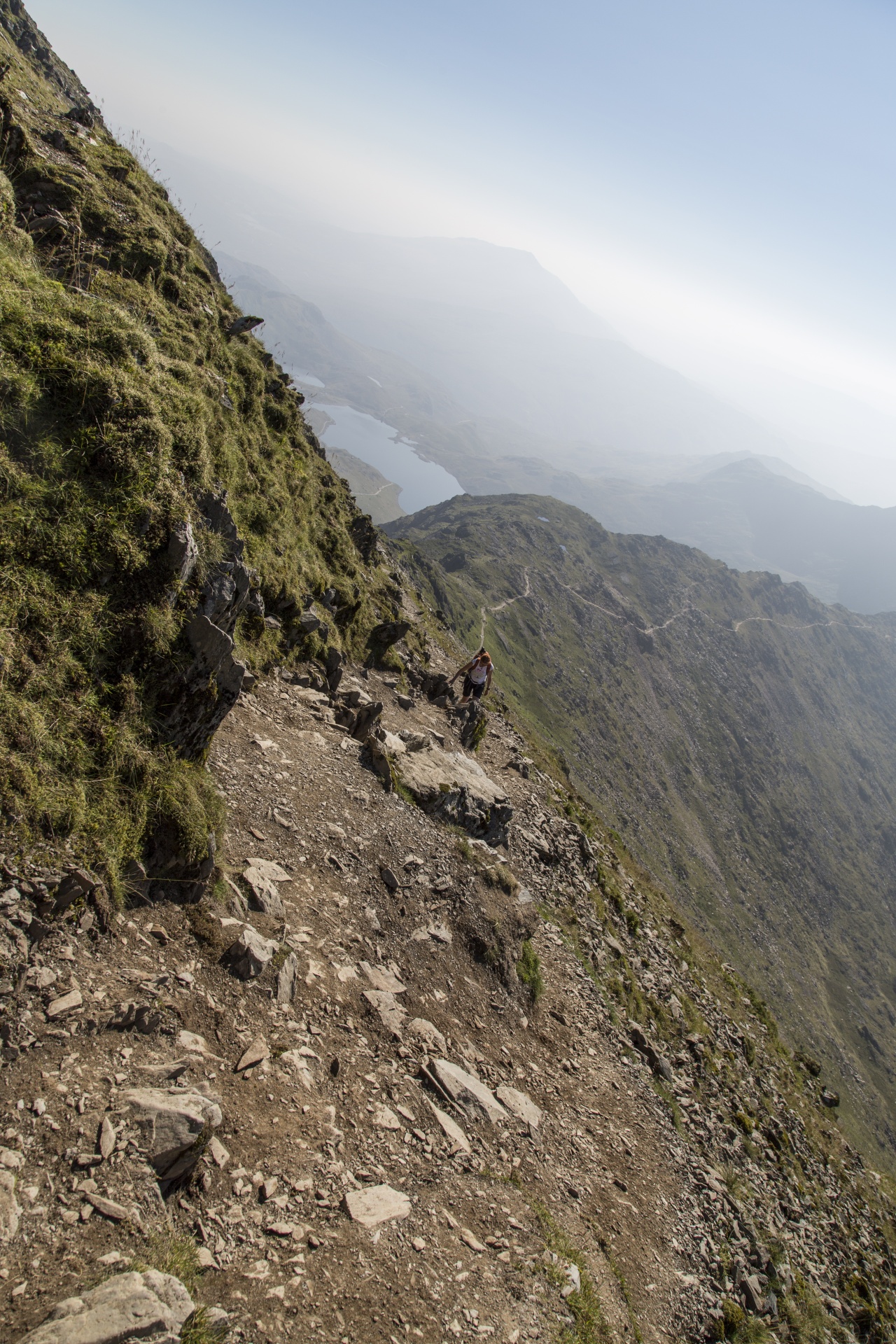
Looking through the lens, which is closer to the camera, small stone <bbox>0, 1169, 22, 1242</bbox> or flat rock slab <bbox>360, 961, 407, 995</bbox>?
small stone <bbox>0, 1169, 22, 1242</bbox>

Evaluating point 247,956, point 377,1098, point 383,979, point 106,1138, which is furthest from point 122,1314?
point 383,979

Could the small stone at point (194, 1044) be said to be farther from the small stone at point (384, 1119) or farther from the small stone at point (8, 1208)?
the small stone at point (384, 1119)

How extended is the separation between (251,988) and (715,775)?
161703 mm

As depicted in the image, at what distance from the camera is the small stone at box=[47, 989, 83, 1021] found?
6301 millimetres

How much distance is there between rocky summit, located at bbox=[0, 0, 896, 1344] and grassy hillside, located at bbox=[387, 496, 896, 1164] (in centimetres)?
8508

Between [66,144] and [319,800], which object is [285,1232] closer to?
[319,800]

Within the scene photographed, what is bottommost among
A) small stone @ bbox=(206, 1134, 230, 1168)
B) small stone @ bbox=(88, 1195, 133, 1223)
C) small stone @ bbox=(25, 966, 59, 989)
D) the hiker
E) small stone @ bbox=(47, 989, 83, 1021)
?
small stone @ bbox=(206, 1134, 230, 1168)

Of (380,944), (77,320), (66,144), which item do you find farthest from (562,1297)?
(66,144)

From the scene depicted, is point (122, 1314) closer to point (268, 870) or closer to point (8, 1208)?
point (8, 1208)

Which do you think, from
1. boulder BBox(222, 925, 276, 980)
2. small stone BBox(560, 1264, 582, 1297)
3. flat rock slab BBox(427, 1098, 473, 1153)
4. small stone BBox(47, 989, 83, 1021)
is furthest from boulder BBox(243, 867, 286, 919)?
small stone BBox(560, 1264, 582, 1297)

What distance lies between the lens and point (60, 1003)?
21.0ft

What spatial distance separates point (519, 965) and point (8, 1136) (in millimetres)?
11298

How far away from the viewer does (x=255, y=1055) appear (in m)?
7.87

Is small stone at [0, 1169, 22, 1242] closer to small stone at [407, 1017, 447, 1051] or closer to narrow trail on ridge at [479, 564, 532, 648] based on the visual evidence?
small stone at [407, 1017, 447, 1051]
